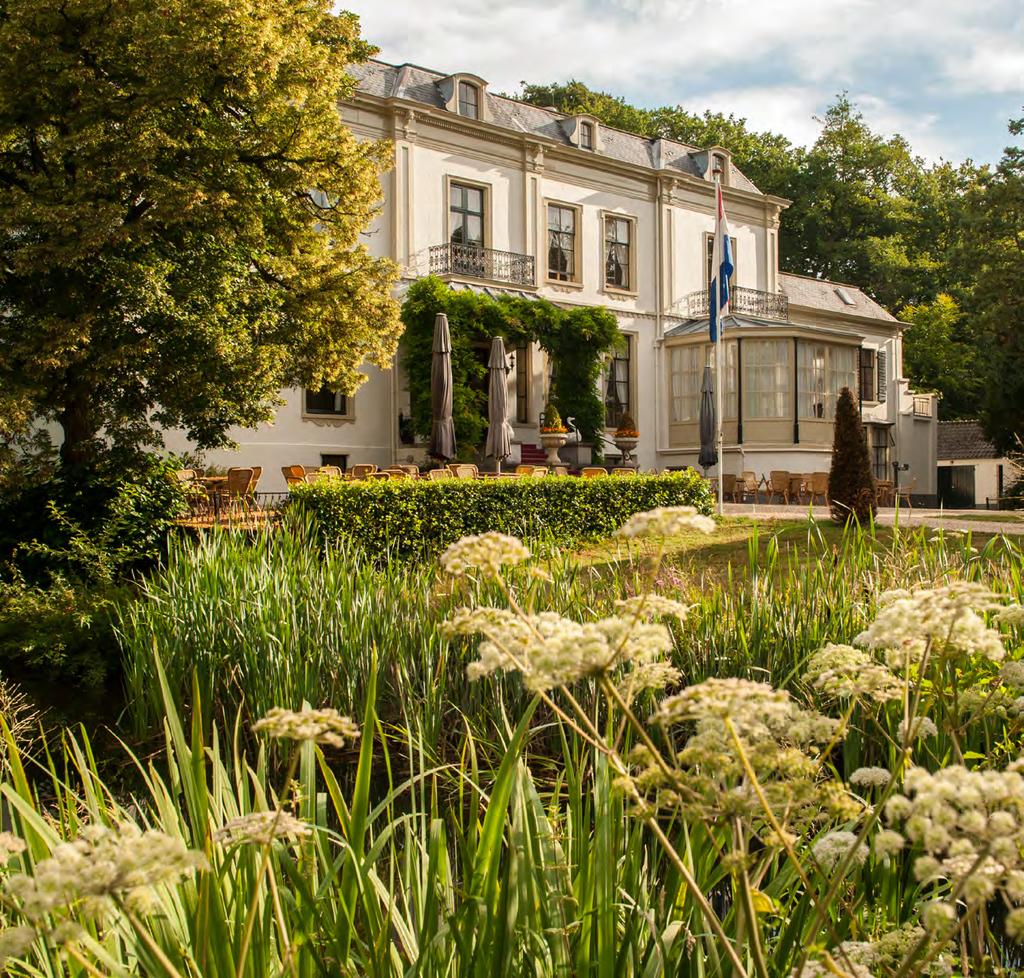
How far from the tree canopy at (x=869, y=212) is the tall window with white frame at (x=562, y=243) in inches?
549

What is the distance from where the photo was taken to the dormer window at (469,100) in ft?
80.0

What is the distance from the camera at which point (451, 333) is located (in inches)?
877

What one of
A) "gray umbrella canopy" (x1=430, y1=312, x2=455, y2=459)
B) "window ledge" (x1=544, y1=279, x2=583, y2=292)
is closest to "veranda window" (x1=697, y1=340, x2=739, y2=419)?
"window ledge" (x1=544, y1=279, x2=583, y2=292)

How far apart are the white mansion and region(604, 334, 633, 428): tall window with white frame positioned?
0.18 ft

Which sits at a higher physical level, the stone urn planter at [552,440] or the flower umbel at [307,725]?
the stone urn planter at [552,440]

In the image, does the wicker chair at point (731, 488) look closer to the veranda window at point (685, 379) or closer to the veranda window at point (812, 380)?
the veranda window at point (685, 379)

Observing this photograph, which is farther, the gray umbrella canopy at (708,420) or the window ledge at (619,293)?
the window ledge at (619,293)

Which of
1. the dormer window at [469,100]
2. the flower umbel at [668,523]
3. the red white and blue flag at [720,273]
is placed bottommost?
the flower umbel at [668,523]

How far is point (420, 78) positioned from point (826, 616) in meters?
22.3

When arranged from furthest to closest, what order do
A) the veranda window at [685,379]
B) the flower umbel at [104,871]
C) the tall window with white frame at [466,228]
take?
the veranda window at [685,379]
the tall window with white frame at [466,228]
the flower umbel at [104,871]

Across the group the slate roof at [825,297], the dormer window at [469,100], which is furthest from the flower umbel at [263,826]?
the slate roof at [825,297]

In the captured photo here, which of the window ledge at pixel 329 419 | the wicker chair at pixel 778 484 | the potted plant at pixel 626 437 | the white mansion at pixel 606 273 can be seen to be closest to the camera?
the window ledge at pixel 329 419

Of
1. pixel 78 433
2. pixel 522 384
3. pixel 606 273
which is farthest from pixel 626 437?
pixel 78 433

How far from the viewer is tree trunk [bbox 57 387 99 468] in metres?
11.5
